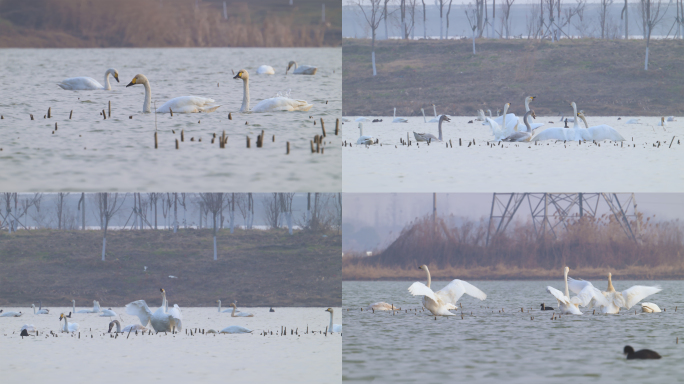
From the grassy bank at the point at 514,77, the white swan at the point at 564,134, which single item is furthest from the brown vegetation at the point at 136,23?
the white swan at the point at 564,134

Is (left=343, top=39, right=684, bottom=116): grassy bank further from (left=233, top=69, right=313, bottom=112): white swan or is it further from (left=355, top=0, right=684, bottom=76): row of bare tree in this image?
(left=233, top=69, right=313, bottom=112): white swan

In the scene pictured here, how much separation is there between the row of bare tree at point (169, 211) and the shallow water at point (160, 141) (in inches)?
462

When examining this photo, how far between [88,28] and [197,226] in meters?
8.97

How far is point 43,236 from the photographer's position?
31688mm

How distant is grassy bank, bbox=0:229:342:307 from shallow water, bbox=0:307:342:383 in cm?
1382

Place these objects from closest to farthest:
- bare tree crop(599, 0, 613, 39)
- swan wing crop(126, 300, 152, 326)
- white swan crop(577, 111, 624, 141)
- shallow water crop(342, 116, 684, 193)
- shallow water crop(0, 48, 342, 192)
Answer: shallow water crop(0, 48, 342, 192), shallow water crop(342, 116, 684, 193), swan wing crop(126, 300, 152, 326), white swan crop(577, 111, 624, 141), bare tree crop(599, 0, 613, 39)

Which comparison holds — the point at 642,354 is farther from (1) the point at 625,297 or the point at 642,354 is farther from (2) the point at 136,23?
(2) the point at 136,23

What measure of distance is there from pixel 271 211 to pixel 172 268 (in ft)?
14.5

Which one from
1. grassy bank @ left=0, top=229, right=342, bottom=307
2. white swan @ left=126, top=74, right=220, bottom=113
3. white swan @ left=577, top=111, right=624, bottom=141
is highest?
white swan @ left=126, top=74, right=220, bottom=113

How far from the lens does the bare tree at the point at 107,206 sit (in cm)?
3084

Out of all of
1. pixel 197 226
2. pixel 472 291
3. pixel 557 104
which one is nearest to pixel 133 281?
pixel 197 226

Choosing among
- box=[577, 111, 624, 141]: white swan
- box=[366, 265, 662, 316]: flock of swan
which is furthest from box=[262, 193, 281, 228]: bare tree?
box=[366, 265, 662, 316]: flock of swan

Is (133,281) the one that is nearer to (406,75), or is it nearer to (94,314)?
(94,314)

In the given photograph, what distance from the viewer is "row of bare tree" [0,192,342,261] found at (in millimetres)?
30812
